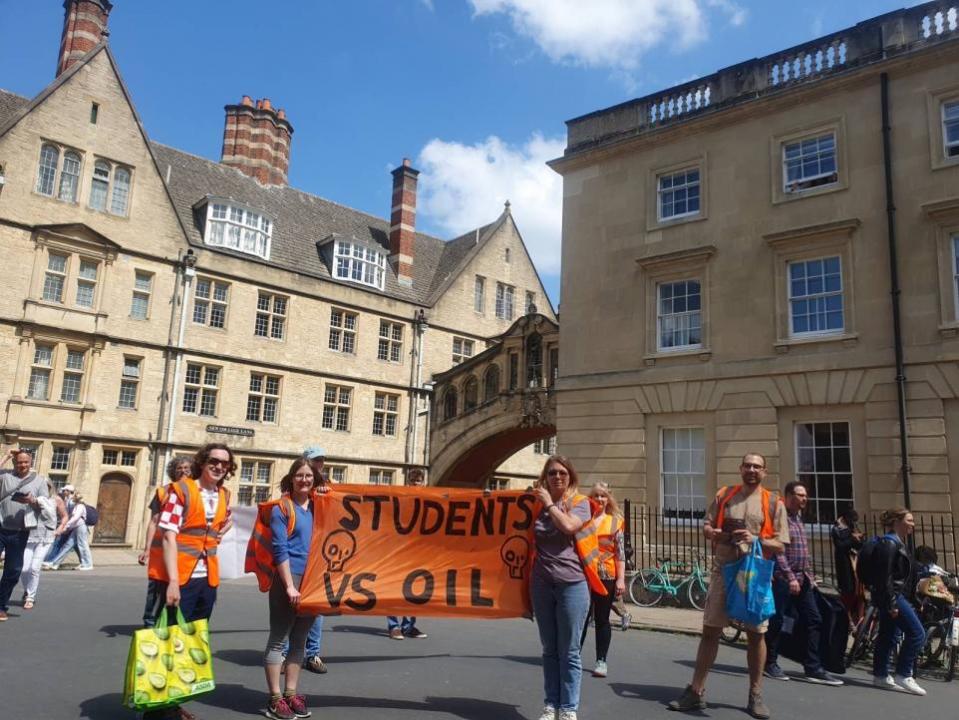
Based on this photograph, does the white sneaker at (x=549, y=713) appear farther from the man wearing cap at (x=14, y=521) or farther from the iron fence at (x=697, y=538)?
the iron fence at (x=697, y=538)

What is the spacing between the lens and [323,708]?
5855 mm

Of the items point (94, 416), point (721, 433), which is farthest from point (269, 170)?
point (721, 433)

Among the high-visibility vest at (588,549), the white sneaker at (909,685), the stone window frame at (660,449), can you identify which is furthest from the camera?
the stone window frame at (660,449)

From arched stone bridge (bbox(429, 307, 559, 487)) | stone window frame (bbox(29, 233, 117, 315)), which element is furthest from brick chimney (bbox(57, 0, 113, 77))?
arched stone bridge (bbox(429, 307, 559, 487))

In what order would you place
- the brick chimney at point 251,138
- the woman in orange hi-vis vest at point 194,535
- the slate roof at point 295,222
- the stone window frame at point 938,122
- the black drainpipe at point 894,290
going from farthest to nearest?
the brick chimney at point 251,138 < the slate roof at point 295,222 < the stone window frame at point 938,122 < the black drainpipe at point 894,290 < the woman in orange hi-vis vest at point 194,535

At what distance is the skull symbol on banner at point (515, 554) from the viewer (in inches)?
263

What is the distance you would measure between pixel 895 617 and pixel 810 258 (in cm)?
1037

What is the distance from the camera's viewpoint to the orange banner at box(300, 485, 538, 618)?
656 cm

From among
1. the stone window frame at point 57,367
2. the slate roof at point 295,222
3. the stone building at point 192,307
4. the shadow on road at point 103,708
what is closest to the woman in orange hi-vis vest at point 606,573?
the shadow on road at point 103,708

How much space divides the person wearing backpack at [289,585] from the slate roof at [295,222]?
973 inches

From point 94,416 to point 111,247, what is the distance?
572 centimetres

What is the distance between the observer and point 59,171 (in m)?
25.5

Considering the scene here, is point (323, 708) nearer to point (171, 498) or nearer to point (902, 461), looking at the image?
point (171, 498)

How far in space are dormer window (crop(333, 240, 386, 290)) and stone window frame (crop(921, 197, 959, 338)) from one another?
75.4ft
